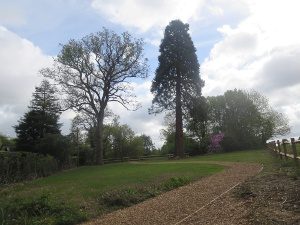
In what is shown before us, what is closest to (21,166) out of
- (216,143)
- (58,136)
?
(58,136)

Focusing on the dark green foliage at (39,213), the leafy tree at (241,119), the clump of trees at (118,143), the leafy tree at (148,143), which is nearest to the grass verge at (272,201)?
the dark green foliage at (39,213)

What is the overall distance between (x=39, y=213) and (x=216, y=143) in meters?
48.2

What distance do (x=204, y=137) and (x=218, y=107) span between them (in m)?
5.34

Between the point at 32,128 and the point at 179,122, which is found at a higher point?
the point at 32,128

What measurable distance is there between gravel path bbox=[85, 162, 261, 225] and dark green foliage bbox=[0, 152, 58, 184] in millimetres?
13273

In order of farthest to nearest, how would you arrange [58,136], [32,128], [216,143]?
[216,143]
[32,128]
[58,136]

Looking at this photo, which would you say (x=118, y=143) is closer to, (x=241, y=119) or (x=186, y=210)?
(x=241, y=119)

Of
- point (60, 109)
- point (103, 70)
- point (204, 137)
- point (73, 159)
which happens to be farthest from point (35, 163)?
point (204, 137)

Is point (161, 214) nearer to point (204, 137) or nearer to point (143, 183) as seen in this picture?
point (143, 183)

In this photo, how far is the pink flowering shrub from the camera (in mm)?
58188

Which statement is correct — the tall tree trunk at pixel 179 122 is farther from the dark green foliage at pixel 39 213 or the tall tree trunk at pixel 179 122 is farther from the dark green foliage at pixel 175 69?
the dark green foliage at pixel 39 213

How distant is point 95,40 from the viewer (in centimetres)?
4406

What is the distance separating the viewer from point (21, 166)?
27047mm

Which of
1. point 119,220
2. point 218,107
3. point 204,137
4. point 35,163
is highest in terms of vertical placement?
point 218,107
